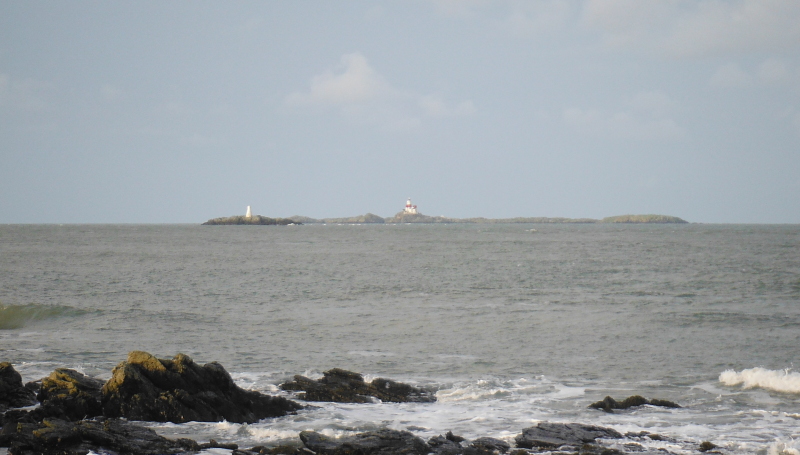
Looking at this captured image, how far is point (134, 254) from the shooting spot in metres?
75.1

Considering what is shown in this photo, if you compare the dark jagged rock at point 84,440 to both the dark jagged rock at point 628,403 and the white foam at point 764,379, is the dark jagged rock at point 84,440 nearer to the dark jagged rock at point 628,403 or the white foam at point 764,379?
the dark jagged rock at point 628,403

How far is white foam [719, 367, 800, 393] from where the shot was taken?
16.9 metres

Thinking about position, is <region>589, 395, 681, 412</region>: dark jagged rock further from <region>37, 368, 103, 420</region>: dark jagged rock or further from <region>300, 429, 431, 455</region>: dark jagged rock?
<region>37, 368, 103, 420</region>: dark jagged rock

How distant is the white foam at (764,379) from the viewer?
16.9 metres

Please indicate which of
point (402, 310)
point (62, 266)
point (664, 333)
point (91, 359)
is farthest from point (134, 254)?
point (664, 333)

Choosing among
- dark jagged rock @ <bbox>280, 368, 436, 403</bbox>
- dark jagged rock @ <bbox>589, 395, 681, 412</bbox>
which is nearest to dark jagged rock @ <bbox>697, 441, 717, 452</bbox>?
dark jagged rock @ <bbox>589, 395, 681, 412</bbox>

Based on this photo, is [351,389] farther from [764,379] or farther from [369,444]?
[764,379]

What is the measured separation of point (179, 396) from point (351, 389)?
13.7ft

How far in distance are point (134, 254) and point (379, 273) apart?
3619 centimetres

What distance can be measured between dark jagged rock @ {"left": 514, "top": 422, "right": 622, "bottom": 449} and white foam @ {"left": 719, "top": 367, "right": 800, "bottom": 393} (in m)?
6.90

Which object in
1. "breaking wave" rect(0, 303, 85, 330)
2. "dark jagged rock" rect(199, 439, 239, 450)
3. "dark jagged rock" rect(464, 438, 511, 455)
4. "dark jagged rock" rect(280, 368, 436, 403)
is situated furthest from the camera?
"breaking wave" rect(0, 303, 85, 330)

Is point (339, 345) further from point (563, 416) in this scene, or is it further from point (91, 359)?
point (563, 416)

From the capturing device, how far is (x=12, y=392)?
14.2m

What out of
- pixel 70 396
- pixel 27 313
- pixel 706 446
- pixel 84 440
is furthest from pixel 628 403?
pixel 27 313
